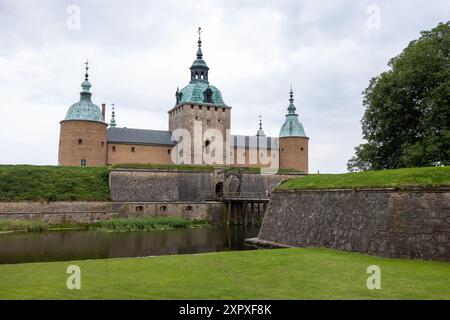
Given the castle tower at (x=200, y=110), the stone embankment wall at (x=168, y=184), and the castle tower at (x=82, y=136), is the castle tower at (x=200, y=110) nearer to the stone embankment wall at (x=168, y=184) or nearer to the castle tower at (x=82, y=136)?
the stone embankment wall at (x=168, y=184)

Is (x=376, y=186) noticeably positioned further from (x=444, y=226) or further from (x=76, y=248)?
(x=76, y=248)

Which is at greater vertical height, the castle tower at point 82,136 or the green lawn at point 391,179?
the castle tower at point 82,136

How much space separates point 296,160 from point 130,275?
43669mm

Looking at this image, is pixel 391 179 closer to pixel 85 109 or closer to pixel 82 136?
pixel 82 136

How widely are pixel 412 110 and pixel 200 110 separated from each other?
27849 mm

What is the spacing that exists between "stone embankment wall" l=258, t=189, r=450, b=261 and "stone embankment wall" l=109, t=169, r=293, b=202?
20.3 meters

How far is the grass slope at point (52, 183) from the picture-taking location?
1216 inches

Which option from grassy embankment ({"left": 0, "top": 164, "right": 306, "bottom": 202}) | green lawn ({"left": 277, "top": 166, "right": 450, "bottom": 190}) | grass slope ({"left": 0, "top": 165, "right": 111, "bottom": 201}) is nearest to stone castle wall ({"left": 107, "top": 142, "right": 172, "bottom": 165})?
grassy embankment ({"left": 0, "top": 164, "right": 306, "bottom": 202})

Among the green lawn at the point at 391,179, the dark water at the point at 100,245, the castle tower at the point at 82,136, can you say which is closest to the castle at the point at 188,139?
the castle tower at the point at 82,136

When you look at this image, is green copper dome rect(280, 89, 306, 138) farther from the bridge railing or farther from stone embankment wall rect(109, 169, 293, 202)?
the bridge railing

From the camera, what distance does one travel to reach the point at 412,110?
2323 centimetres

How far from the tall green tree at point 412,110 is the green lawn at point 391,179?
6.73m

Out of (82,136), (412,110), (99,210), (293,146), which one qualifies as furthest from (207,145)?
(412,110)
